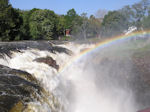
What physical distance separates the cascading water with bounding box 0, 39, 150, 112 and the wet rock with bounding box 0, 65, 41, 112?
0.81 feet

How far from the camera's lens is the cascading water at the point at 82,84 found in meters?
6.72

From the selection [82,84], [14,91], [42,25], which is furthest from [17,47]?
[42,25]

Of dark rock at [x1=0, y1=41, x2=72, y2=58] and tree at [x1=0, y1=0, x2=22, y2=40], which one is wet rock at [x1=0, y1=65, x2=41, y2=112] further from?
tree at [x1=0, y1=0, x2=22, y2=40]

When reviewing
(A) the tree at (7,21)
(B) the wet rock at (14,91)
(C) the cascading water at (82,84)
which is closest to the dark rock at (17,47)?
(C) the cascading water at (82,84)

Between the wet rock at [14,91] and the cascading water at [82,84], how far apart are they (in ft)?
0.81

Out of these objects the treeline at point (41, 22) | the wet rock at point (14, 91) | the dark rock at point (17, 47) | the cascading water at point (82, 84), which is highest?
the treeline at point (41, 22)

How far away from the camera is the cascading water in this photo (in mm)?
6719

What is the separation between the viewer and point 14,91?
507 centimetres

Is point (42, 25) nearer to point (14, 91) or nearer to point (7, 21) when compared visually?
point (7, 21)

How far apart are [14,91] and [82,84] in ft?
18.9

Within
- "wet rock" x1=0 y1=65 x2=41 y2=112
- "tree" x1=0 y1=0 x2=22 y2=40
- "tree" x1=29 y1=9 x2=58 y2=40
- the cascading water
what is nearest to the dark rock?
the cascading water

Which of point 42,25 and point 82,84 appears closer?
point 82,84

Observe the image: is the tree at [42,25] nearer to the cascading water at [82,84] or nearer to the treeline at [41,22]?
the treeline at [41,22]

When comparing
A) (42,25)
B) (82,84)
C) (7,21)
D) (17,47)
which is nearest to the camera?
(82,84)
